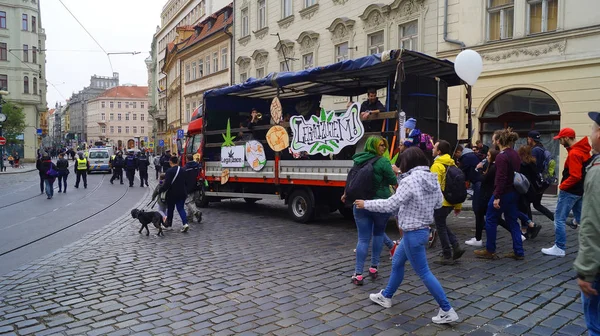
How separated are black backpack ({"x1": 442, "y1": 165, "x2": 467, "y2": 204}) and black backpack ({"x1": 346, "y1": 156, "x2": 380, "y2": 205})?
152cm

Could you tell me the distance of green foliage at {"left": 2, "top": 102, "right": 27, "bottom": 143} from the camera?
41.3 metres

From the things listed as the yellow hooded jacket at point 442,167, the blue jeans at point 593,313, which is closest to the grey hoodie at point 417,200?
Answer: the blue jeans at point 593,313

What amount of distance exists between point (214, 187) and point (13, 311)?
8.54 metres

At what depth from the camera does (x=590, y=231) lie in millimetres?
2635

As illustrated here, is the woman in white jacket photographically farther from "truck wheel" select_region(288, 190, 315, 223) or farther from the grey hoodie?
"truck wheel" select_region(288, 190, 315, 223)

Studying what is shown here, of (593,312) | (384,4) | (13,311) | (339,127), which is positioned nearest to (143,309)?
(13,311)

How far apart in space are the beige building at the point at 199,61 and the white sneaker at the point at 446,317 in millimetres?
29454

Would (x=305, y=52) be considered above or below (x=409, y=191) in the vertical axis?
above

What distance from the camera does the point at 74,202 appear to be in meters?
15.4

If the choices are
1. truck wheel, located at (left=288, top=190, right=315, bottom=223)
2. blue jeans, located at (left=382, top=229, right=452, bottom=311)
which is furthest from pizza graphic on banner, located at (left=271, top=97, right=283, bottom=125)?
blue jeans, located at (left=382, top=229, right=452, bottom=311)

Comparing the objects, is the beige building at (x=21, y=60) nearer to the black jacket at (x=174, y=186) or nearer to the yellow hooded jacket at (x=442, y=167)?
the black jacket at (x=174, y=186)

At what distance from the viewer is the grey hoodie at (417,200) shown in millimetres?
4145

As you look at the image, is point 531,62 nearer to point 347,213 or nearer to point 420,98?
point 420,98

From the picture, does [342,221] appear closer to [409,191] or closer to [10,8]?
[409,191]
